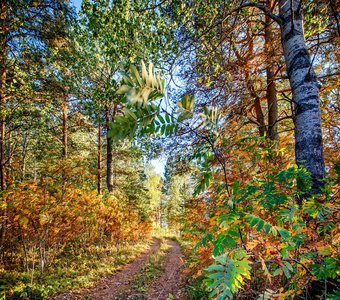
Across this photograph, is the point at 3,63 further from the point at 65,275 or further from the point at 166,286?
the point at 166,286

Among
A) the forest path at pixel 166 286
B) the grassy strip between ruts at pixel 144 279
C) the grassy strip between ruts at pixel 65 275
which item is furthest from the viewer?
the grassy strip between ruts at pixel 144 279

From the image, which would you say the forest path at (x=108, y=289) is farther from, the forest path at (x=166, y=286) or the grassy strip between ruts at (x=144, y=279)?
the forest path at (x=166, y=286)

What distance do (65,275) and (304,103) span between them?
7.67m

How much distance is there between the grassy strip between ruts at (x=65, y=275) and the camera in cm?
473

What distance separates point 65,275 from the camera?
6.18 meters

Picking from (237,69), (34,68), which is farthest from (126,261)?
(237,69)

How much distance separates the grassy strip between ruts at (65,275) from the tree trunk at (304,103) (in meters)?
6.18

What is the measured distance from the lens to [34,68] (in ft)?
17.0

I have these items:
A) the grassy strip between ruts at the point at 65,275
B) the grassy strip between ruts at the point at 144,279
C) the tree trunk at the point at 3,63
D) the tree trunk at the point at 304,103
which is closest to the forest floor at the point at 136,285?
the grassy strip between ruts at the point at 144,279

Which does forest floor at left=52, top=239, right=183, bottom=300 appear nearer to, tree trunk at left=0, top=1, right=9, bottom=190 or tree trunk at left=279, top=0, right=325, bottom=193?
tree trunk at left=279, top=0, right=325, bottom=193

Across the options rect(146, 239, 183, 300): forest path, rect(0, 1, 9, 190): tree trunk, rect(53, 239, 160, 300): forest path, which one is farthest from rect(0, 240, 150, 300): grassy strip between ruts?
rect(0, 1, 9, 190): tree trunk

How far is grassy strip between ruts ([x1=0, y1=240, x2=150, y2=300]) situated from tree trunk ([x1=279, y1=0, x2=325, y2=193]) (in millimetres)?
6177

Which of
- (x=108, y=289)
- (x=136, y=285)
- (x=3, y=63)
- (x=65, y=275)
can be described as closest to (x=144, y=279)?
(x=136, y=285)

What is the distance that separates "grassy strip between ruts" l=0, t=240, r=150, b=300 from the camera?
4727mm
